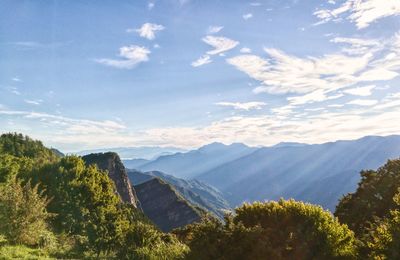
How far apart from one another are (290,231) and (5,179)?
126 feet

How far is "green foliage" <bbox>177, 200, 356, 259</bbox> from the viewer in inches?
541

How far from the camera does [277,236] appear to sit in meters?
15.1

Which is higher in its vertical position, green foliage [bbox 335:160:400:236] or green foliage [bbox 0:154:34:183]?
green foliage [bbox 0:154:34:183]

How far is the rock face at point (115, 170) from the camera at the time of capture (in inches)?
6422

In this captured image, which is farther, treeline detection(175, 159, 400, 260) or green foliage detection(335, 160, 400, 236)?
green foliage detection(335, 160, 400, 236)

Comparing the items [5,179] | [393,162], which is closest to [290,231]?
[393,162]

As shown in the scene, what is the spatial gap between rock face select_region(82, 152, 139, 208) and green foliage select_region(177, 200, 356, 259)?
148205mm

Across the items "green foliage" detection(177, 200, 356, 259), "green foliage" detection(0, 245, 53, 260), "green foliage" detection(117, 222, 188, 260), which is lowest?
"green foliage" detection(117, 222, 188, 260)

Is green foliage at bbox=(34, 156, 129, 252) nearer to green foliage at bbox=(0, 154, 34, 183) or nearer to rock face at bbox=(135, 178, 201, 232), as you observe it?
green foliage at bbox=(0, 154, 34, 183)

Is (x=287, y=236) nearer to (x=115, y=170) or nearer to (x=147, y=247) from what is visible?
(x=147, y=247)

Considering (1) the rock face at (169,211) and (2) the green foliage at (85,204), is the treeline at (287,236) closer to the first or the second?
(2) the green foliage at (85,204)

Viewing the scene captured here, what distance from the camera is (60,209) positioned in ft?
112

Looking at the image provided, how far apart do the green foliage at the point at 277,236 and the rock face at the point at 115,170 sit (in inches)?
5835

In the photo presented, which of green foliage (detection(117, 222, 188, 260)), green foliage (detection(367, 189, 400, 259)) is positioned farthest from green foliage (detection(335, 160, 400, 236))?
green foliage (detection(367, 189, 400, 259))
